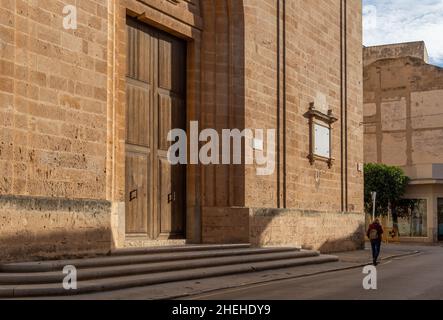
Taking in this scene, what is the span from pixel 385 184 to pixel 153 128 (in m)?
28.5

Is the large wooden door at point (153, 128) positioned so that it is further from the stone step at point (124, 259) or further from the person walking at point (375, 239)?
the person walking at point (375, 239)

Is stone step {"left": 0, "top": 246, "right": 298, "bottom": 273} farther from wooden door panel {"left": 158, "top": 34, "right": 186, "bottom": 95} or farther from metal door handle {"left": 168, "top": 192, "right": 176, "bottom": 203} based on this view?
wooden door panel {"left": 158, "top": 34, "right": 186, "bottom": 95}

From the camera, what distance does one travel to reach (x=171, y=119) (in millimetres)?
17500

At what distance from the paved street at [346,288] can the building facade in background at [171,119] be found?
3361 mm

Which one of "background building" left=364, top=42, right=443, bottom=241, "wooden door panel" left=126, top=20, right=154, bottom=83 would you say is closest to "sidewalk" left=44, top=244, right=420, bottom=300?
"wooden door panel" left=126, top=20, right=154, bottom=83

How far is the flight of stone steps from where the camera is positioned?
407 inches

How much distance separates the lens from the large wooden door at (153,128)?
16.0m

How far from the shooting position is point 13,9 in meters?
11.7

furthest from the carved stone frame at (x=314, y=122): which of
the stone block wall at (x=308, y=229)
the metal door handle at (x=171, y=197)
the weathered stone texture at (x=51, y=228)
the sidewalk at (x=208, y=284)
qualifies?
the weathered stone texture at (x=51, y=228)

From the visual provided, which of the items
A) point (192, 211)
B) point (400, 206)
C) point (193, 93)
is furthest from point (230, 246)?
point (400, 206)

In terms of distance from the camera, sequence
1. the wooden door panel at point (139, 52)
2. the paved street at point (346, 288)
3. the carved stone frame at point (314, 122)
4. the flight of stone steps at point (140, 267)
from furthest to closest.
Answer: the carved stone frame at point (314, 122) < the wooden door panel at point (139, 52) < the paved street at point (346, 288) < the flight of stone steps at point (140, 267)

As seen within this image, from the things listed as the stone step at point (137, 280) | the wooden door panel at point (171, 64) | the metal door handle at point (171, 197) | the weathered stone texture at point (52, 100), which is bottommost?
the stone step at point (137, 280)
